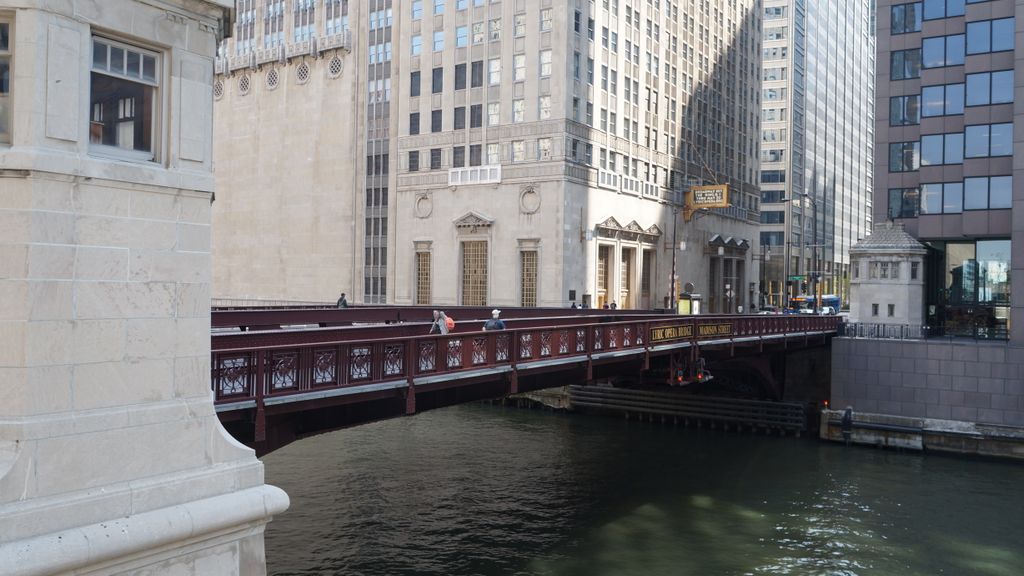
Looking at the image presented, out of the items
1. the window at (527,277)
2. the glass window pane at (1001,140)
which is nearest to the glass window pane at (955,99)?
the glass window pane at (1001,140)

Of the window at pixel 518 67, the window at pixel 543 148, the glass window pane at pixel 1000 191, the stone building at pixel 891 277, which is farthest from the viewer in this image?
the window at pixel 518 67

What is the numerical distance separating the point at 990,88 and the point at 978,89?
0.55 m

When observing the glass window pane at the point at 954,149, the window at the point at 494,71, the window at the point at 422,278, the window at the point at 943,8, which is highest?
the window at the point at 494,71

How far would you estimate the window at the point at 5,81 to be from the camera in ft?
30.9

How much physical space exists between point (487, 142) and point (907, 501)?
42.8 metres

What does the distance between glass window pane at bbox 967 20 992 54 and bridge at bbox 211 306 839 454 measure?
2145cm

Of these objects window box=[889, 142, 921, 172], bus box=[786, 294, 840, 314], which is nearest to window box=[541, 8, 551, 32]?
window box=[889, 142, 921, 172]

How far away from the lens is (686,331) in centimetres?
2911

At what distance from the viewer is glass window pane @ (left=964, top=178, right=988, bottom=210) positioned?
42.5 meters

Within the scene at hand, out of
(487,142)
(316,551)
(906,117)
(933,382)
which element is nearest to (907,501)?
(933,382)

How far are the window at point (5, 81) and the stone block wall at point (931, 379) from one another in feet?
127

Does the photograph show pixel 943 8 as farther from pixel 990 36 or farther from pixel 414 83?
pixel 414 83

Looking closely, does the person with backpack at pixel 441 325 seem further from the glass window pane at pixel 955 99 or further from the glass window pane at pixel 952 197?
the glass window pane at pixel 955 99

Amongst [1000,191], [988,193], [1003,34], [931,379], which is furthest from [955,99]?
[931,379]
